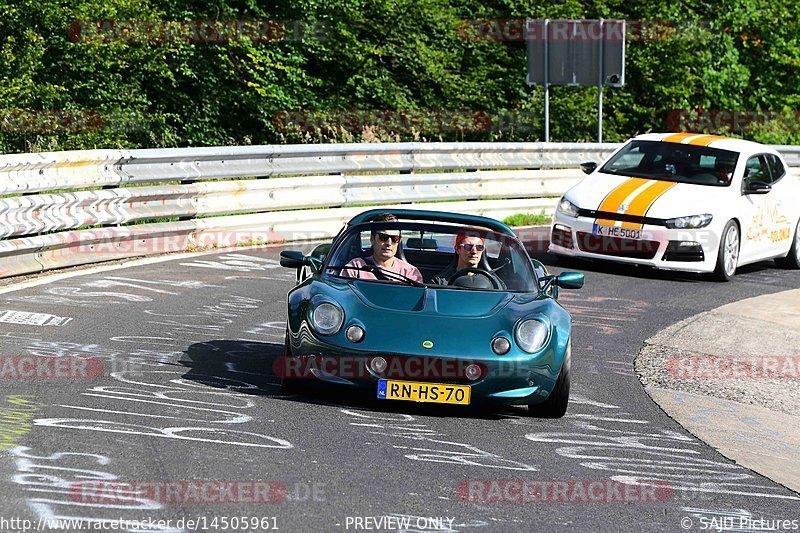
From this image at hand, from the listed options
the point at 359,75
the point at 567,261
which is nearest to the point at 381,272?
the point at 567,261

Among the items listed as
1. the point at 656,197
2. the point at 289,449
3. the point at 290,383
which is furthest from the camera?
the point at 656,197

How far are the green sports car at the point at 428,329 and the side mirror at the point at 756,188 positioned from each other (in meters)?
7.02

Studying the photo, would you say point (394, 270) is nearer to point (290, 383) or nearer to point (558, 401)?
point (290, 383)

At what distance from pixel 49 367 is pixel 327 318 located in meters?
1.82

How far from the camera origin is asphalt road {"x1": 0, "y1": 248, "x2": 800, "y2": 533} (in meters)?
5.69

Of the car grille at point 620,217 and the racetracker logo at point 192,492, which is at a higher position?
the car grille at point 620,217

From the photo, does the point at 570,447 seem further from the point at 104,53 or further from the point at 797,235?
the point at 104,53

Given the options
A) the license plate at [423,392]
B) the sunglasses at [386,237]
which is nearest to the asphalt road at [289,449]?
the license plate at [423,392]

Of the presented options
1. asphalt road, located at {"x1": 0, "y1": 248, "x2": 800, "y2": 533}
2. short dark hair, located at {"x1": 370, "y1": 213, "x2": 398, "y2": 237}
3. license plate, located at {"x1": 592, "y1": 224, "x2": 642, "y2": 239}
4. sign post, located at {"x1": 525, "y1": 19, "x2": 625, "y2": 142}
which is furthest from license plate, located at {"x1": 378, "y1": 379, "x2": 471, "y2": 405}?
sign post, located at {"x1": 525, "y1": 19, "x2": 625, "y2": 142}

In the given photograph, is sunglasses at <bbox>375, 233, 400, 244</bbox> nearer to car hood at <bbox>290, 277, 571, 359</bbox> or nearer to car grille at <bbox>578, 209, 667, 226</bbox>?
car hood at <bbox>290, 277, 571, 359</bbox>

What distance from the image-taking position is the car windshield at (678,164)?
15500 mm

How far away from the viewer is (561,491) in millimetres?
6270

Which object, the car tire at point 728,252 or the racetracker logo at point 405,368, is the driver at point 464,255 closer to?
the racetracker logo at point 405,368

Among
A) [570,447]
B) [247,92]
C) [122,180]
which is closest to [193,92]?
[247,92]
